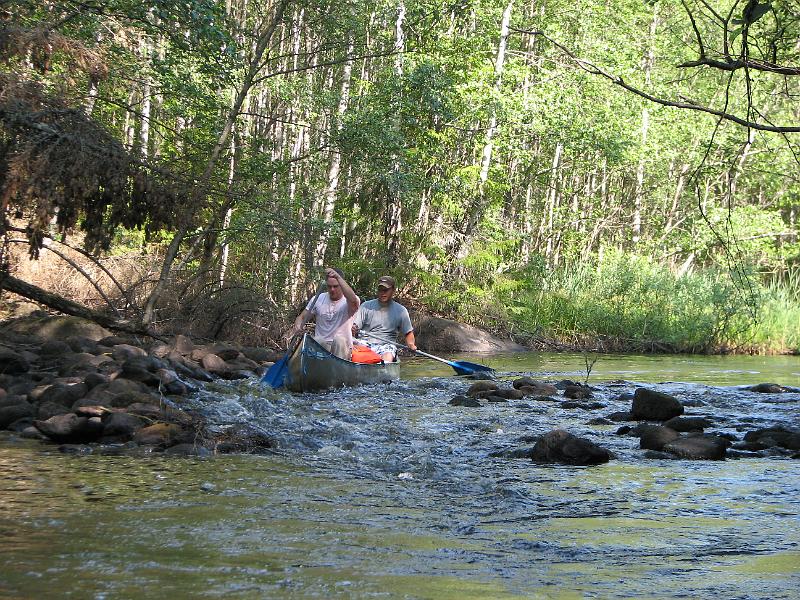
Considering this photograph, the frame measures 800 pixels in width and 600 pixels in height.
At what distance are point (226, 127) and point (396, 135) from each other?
3.41 meters

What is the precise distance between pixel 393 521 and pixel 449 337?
15.4 metres

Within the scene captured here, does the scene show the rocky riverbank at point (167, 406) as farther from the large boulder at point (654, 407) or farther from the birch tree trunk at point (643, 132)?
the birch tree trunk at point (643, 132)

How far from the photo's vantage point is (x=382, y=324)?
573 inches

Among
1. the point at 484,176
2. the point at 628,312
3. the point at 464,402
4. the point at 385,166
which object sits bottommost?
the point at 464,402

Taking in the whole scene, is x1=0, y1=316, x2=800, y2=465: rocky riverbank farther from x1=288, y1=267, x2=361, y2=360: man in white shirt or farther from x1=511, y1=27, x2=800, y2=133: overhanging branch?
x1=511, y1=27, x2=800, y2=133: overhanging branch

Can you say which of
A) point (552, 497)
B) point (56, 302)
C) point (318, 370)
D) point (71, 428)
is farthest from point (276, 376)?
point (552, 497)

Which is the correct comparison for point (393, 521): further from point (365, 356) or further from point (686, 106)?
point (365, 356)

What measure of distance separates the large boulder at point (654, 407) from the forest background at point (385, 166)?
199 cm

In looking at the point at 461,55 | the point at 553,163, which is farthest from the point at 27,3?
the point at 553,163

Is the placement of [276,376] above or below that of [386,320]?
below

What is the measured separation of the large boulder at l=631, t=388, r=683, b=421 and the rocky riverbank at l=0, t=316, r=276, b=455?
4121 mm

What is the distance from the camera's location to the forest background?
9.34 m

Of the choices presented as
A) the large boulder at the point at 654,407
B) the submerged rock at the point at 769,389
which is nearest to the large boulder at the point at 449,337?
the submerged rock at the point at 769,389

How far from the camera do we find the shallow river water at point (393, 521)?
4.15 m
